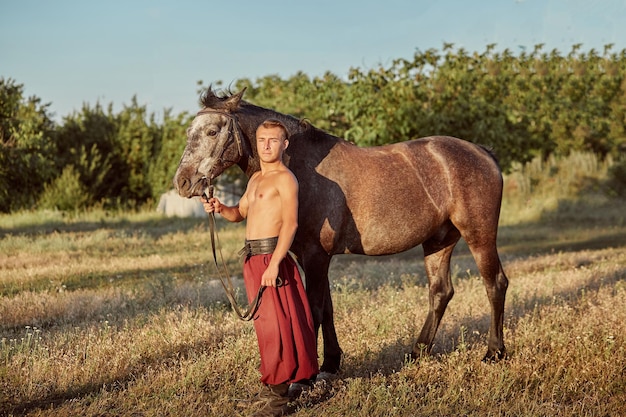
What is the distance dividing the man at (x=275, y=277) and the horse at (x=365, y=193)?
43cm

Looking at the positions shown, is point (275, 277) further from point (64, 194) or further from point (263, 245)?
point (64, 194)

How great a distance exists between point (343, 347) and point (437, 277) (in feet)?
3.65

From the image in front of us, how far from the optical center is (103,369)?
221 inches

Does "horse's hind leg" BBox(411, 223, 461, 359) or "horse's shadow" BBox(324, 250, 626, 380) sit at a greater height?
"horse's hind leg" BBox(411, 223, 461, 359)

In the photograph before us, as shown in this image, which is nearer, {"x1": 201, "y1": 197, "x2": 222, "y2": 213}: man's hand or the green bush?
{"x1": 201, "y1": 197, "x2": 222, "y2": 213}: man's hand

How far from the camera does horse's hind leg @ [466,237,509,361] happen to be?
6.23m

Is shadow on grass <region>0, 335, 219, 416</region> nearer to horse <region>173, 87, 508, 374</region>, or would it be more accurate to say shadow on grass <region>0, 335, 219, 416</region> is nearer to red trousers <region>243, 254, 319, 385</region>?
red trousers <region>243, 254, 319, 385</region>

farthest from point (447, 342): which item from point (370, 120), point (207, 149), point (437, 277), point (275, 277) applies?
point (370, 120)

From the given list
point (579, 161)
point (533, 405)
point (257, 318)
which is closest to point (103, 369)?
point (257, 318)

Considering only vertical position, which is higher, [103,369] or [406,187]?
[406,187]

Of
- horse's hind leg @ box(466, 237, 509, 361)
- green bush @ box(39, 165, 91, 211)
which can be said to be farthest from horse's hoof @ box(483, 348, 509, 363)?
green bush @ box(39, 165, 91, 211)

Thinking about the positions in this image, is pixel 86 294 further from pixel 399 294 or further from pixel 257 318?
pixel 257 318

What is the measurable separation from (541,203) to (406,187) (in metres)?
18.6

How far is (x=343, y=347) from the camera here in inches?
252
